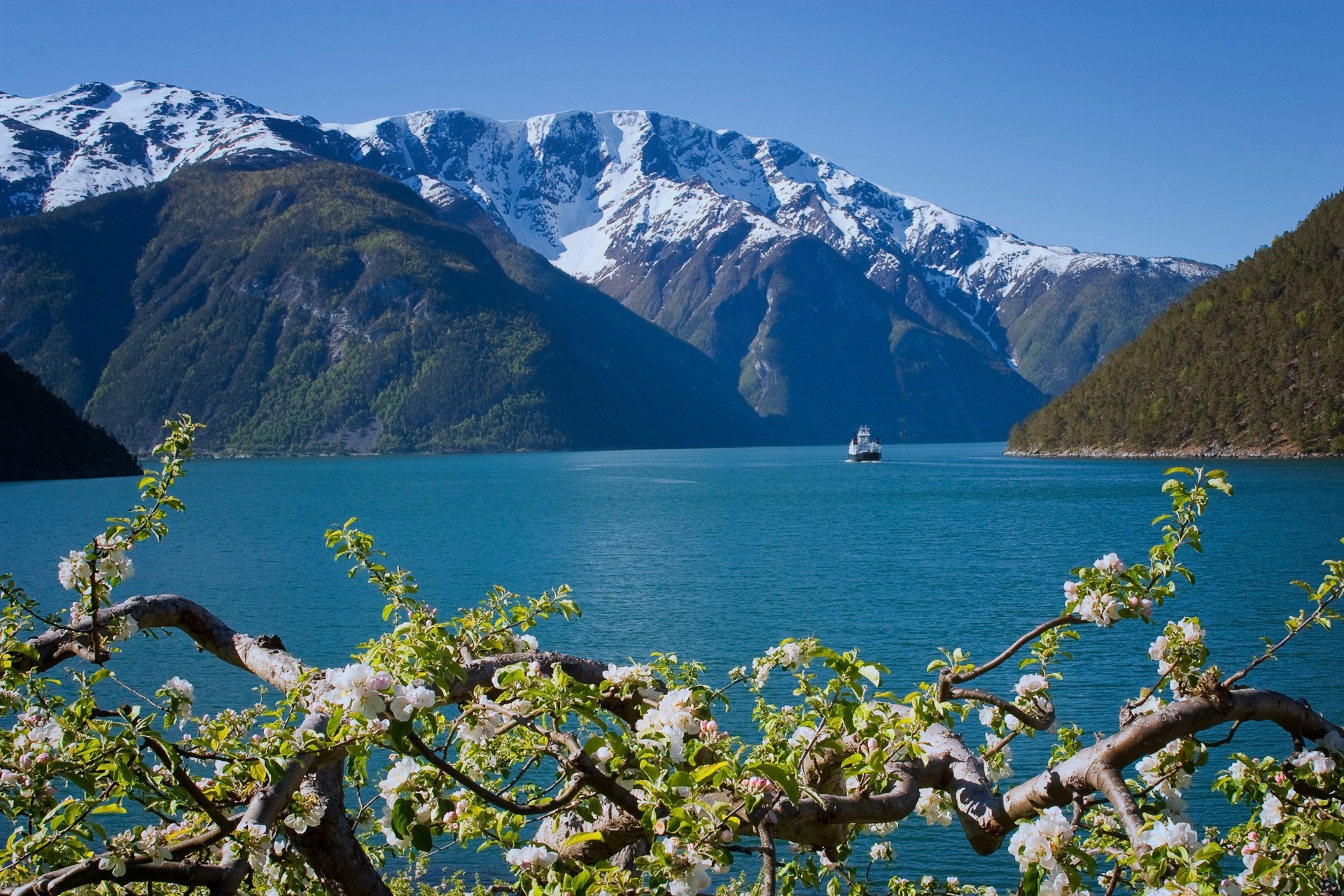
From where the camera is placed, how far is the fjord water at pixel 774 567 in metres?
24.1

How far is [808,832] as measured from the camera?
399 cm

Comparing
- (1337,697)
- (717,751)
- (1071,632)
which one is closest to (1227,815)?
(1337,697)

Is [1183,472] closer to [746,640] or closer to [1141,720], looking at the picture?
[1141,720]

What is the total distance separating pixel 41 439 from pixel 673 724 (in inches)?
5181

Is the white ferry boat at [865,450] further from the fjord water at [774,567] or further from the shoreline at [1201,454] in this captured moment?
the fjord water at [774,567]

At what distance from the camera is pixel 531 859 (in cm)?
362

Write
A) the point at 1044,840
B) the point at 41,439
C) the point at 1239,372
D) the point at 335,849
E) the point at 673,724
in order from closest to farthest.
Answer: the point at 673,724 → the point at 1044,840 → the point at 335,849 → the point at 41,439 → the point at 1239,372

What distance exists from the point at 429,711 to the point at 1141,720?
→ 2671 mm

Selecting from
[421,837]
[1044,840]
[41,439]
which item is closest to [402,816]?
[421,837]

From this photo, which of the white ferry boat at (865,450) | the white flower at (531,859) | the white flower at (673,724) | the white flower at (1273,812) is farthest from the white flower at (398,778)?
the white ferry boat at (865,450)

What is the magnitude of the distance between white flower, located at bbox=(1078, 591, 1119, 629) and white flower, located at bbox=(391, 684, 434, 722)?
8.92ft

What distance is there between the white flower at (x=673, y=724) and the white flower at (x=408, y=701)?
0.71 meters

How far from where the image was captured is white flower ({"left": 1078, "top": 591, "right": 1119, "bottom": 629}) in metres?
4.38

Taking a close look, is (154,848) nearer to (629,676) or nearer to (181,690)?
(181,690)
